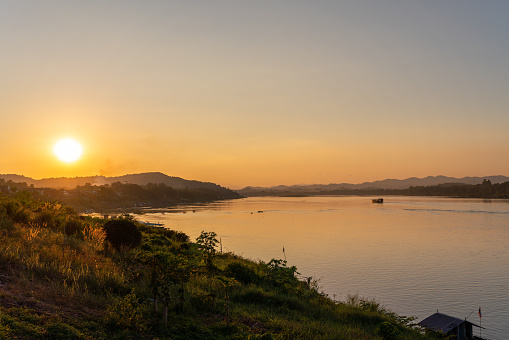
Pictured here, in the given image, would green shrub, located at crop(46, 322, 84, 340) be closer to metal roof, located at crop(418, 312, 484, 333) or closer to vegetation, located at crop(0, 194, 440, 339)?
vegetation, located at crop(0, 194, 440, 339)

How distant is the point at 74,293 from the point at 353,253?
37.7 meters

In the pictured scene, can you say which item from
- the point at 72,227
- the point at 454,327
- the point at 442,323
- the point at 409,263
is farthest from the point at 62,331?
the point at 409,263

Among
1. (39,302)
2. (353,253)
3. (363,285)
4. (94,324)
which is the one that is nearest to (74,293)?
(39,302)

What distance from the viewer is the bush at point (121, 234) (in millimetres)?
23297

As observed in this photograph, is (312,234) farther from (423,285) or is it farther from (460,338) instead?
(460,338)

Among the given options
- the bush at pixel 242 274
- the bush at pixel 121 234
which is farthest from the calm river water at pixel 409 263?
the bush at pixel 121 234

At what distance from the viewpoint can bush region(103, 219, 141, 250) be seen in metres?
23.3

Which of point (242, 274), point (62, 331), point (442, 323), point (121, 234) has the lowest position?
point (442, 323)

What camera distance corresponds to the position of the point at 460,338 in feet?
60.9

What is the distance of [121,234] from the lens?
936 inches

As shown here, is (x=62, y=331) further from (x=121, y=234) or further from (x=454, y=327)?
(x=454, y=327)

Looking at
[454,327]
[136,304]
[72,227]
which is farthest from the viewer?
[72,227]

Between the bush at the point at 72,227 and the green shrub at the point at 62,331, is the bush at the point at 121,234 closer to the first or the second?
the bush at the point at 72,227

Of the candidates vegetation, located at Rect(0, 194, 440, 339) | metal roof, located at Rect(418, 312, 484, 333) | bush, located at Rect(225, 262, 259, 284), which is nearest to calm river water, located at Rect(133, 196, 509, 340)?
metal roof, located at Rect(418, 312, 484, 333)
